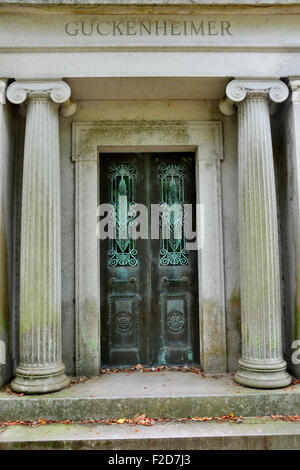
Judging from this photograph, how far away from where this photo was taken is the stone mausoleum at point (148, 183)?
5391mm

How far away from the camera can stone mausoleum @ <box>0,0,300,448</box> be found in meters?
5.39

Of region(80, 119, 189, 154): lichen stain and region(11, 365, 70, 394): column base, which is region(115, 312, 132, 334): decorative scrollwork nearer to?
region(11, 365, 70, 394): column base

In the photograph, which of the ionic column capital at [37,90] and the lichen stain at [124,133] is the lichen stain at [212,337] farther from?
the ionic column capital at [37,90]

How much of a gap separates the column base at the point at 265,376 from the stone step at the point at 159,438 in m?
0.59

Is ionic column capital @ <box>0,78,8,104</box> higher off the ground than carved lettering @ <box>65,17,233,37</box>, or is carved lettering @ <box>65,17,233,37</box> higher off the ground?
carved lettering @ <box>65,17,233,37</box>

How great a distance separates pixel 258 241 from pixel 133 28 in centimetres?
330

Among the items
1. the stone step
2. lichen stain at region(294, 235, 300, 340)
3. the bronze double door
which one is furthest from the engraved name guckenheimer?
the stone step

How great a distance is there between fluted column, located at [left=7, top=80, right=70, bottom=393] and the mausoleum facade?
0.06ft

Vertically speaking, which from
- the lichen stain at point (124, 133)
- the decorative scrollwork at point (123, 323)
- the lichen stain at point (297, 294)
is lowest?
the decorative scrollwork at point (123, 323)

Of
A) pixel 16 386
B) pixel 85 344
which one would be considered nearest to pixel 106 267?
pixel 85 344

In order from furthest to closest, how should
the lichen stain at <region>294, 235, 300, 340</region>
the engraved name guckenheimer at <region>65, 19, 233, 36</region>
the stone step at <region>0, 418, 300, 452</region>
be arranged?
the lichen stain at <region>294, 235, 300, 340</region> < the engraved name guckenheimer at <region>65, 19, 233, 36</region> < the stone step at <region>0, 418, 300, 452</region>

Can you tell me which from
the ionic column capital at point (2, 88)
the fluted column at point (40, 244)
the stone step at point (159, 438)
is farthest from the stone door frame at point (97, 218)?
the stone step at point (159, 438)

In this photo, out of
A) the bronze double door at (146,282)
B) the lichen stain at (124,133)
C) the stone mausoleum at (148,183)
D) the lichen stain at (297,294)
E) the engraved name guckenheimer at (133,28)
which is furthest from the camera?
the bronze double door at (146,282)

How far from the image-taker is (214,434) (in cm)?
454
